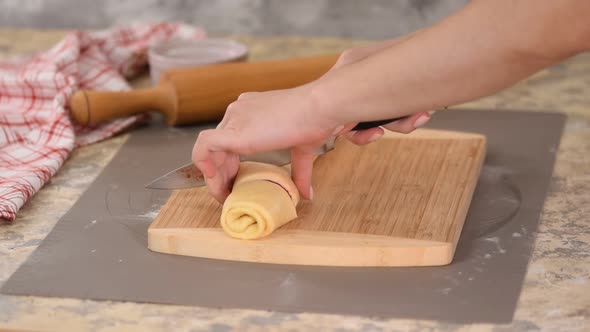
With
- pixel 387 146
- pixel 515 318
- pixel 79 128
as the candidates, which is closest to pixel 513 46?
pixel 515 318

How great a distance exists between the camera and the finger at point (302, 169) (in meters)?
1.35

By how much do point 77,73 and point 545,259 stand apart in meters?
1.06

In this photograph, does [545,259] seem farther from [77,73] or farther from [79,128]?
[77,73]

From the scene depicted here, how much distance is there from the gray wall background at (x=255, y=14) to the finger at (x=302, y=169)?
105 centimetres

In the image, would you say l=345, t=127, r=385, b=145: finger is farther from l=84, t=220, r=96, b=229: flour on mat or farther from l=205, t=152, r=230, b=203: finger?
l=84, t=220, r=96, b=229: flour on mat

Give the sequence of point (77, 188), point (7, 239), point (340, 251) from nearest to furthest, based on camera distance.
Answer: point (340, 251), point (7, 239), point (77, 188)

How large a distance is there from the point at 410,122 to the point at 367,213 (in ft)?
0.49

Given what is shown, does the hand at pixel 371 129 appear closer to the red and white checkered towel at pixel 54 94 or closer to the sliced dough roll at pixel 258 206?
the sliced dough roll at pixel 258 206

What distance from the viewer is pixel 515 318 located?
1163 millimetres

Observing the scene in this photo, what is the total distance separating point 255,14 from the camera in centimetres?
242

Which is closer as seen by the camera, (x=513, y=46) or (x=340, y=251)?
(x=513, y=46)

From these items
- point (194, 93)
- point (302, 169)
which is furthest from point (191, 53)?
point (302, 169)

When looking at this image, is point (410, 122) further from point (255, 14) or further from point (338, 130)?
point (255, 14)

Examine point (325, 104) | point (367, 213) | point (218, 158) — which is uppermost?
point (325, 104)
